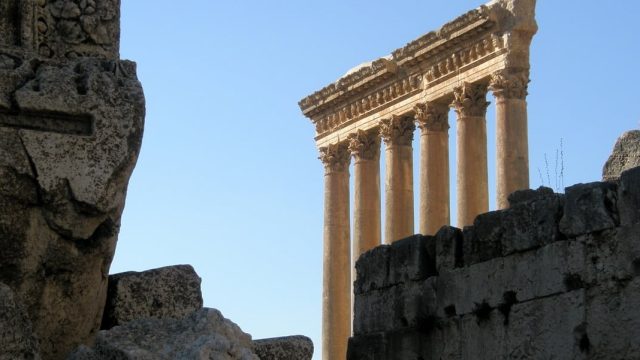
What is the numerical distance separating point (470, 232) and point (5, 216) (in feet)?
22.8

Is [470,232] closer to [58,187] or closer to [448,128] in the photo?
[58,187]

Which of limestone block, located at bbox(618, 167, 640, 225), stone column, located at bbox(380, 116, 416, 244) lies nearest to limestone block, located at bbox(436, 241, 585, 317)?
limestone block, located at bbox(618, 167, 640, 225)

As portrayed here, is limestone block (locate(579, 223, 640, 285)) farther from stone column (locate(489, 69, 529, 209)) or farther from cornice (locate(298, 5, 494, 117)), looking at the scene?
cornice (locate(298, 5, 494, 117))

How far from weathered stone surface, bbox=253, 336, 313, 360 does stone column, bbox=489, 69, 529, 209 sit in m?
20.5

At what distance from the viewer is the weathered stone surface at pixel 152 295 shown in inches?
209

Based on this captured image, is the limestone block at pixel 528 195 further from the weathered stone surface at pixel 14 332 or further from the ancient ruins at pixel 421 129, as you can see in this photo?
the ancient ruins at pixel 421 129

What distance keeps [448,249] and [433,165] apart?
17247mm

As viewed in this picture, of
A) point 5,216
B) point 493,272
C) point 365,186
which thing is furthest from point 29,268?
point 365,186

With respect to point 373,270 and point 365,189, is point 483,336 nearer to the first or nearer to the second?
point 373,270

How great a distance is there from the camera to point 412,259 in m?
12.1

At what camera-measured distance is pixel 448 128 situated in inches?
1149

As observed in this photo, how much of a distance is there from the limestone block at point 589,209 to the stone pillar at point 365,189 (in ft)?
69.1

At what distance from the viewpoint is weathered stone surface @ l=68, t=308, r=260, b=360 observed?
415cm

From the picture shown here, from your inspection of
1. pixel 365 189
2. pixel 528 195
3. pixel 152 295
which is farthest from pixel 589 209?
pixel 365 189
